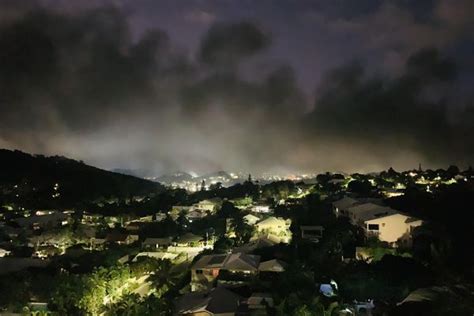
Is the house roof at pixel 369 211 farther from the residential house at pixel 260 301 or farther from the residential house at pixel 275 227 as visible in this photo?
the residential house at pixel 260 301

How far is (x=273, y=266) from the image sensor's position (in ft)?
52.5

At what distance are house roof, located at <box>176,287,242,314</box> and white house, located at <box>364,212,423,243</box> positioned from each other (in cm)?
841

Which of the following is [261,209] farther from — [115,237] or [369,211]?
[369,211]

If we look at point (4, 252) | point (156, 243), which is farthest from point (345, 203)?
point (4, 252)

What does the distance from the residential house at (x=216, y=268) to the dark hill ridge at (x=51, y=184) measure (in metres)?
30.0

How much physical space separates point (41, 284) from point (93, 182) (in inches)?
1693

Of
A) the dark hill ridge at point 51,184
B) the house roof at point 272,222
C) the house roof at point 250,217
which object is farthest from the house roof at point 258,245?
the dark hill ridge at point 51,184

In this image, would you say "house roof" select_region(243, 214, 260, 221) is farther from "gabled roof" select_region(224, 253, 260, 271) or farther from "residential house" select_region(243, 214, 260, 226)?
"gabled roof" select_region(224, 253, 260, 271)

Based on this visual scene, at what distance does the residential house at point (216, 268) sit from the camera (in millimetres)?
15898

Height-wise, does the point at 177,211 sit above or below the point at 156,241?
above

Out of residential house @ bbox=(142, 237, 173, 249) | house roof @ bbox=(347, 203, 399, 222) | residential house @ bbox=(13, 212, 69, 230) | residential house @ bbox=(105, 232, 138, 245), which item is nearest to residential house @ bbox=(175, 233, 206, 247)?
residential house @ bbox=(142, 237, 173, 249)

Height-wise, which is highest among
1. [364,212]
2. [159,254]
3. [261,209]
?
[261,209]

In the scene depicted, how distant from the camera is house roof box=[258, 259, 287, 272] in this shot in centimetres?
1583

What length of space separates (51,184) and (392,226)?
1698 inches
